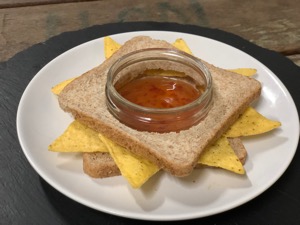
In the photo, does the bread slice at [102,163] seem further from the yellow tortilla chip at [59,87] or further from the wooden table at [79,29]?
the yellow tortilla chip at [59,87]

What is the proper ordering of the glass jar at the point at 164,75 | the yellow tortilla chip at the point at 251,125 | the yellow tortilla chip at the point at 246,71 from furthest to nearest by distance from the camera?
the yellow tortilla chip at the point at 246,71 → the yellow tortilla chip at the point at 251,125 → the glass jar at the point at 164,75

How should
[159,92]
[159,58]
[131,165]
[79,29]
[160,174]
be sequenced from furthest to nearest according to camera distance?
[79,29], [159,58], [159,92], [160,174], [131,165]

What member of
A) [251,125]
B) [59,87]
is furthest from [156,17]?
[251,125]

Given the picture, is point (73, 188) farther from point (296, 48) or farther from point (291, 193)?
point (296, 48)

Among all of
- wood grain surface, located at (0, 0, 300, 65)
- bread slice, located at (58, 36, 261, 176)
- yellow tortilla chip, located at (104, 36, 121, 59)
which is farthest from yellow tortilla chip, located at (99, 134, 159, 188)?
wood grain surface, located at (0, 0, 300, 65)

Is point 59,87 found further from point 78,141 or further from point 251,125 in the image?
point 251,125

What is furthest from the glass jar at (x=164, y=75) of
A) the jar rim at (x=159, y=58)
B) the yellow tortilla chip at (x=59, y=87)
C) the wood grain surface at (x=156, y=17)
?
the wood grain surface at (x=156, y=17)
